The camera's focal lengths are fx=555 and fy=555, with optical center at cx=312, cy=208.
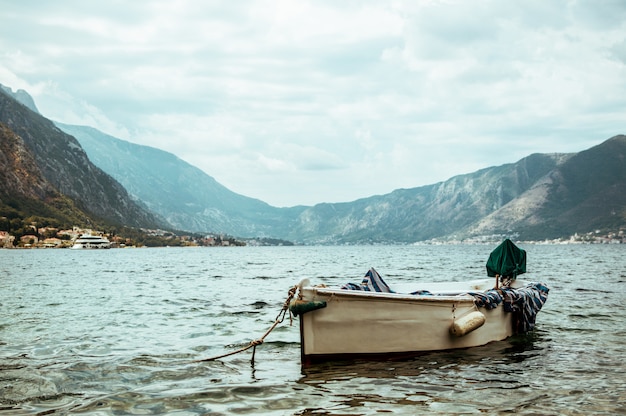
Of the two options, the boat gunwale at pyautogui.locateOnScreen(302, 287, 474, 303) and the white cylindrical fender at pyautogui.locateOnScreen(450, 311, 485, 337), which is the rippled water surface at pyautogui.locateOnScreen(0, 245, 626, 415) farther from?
the boat gunwale at pyautogui.locateOnScreen(302, 287, 474, 303)

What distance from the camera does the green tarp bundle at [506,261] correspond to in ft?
64.3

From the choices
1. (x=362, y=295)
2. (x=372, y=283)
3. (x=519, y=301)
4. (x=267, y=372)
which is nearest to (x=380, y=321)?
(x=362, y=295)

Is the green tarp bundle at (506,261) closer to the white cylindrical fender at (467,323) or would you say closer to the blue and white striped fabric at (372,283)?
the white cylindrical fender at (467,323)

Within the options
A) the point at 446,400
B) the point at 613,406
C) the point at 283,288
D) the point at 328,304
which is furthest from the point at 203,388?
the point at 283,288

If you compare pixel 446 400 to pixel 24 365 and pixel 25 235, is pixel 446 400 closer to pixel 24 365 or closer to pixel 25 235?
pixel 24 365

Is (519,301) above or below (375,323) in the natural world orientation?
below

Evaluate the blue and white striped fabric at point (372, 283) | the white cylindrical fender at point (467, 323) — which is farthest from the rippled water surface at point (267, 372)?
the blue and white striped fabric at point (372, 283)

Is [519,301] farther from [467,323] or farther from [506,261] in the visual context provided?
[467,323]

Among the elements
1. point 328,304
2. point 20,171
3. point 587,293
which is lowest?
point 587,293

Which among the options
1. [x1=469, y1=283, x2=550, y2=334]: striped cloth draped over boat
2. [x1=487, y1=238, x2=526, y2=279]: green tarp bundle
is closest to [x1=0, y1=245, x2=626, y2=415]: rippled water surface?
[x1=469, y1=283, x2=550, y2=334]: striped cloth draped over boat

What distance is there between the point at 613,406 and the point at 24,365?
13.1m

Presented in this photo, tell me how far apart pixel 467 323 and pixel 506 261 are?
19.2 feet

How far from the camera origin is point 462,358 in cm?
1440

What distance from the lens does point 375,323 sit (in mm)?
13383
